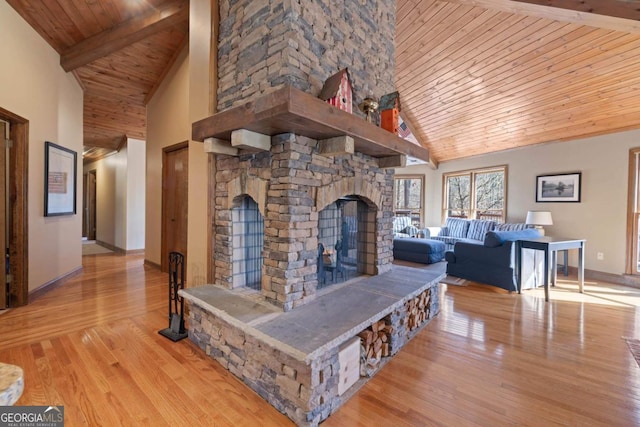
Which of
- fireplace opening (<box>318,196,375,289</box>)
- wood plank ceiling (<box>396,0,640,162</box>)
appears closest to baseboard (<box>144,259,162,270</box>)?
fireplace opening (<box>318,196,375,289</box>)

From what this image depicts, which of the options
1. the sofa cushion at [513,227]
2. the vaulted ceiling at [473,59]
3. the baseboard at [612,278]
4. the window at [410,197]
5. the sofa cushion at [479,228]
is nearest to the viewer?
the vaulted ceiling at [473,59]

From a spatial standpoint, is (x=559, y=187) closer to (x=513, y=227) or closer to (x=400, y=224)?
(x=513, y=227)

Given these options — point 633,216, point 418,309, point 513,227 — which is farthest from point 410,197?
point 418,309

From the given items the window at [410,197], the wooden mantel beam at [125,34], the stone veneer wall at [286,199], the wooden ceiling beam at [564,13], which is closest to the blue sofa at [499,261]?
the wooden ceiling beam at [564,13]

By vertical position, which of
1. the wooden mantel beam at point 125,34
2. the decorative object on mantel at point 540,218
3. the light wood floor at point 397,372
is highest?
the wooden mantel beam at point 125,34

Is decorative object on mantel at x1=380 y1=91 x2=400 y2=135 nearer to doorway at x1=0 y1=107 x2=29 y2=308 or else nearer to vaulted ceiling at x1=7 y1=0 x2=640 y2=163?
vaulted ceiling at x1=7 y1=0 x2=640 y2=163

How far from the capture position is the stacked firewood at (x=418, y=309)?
2553 millimetres

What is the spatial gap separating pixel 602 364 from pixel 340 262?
218 centimetres

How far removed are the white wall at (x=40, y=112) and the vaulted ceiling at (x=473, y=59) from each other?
23 centimetres

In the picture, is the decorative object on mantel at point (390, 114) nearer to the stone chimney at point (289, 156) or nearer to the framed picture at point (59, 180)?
the stone chimney at point (289, 156)

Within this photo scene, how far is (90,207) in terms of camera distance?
324 inches

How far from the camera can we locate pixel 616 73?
3586 millimetres

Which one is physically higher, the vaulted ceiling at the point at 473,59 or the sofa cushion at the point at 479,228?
the vaulted ceiling at the point at 473,59

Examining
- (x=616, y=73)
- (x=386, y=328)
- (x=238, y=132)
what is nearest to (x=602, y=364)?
(x=386, y=328)
